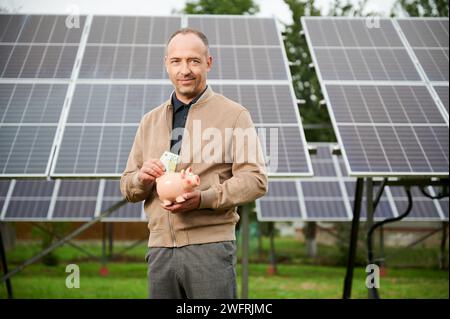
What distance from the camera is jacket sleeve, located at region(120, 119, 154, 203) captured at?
3.41 m

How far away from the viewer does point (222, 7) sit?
23.3m

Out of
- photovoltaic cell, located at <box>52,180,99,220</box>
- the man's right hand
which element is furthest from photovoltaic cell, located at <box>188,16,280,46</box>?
photovoltaic cell, located at <box>52,180,99,220</box>

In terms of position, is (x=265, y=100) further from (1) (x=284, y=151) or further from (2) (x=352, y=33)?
(2) (x=352, y=33)

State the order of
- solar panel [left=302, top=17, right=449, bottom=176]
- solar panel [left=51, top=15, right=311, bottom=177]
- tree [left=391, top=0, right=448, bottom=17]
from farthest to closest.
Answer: tree [left=391, top=0, right=448, bottom=17], solar panel [left=302, top=17, right=449, bottom=176], solar panel [left=51, top=15, right=311, bottom=177]

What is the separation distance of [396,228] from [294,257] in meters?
3.16

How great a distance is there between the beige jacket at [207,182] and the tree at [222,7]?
19.9 metres

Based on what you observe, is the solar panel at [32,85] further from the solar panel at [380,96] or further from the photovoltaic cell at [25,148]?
the solar panel at [380,96]

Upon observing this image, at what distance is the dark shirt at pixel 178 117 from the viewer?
137 inches

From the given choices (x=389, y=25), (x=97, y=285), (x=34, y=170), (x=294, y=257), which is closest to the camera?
(x=34, y=170)

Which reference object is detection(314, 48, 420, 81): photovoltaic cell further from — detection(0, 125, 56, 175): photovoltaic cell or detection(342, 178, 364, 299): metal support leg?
detection(0, 125, 56, 175): photovoltaic cell

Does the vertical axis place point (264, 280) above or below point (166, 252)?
above

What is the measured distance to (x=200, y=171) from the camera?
11.2 feet

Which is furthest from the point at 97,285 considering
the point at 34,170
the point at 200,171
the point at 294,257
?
the point at 200,171
